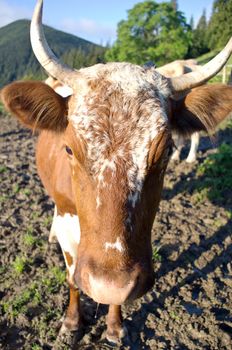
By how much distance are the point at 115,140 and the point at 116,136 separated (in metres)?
0.03

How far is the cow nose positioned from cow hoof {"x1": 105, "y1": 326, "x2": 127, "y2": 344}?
1453mm

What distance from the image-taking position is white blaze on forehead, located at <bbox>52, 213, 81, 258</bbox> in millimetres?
3268

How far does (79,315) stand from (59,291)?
0.52 m

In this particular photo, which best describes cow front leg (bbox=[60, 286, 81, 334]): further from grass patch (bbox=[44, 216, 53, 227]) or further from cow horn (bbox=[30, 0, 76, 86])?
cow horn (bbox=[30, 0, 76, 86])

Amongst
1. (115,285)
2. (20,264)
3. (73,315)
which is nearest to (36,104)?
(115,285)

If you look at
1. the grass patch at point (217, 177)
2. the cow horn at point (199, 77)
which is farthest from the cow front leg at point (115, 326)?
the grass patch at point (217, 177)

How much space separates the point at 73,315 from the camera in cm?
337

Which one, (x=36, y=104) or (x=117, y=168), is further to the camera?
(x=36, y=104)

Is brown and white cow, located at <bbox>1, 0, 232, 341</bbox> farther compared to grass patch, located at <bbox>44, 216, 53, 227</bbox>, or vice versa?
grass patch, located at <bbox>44, 216, 53, 227</bbox>

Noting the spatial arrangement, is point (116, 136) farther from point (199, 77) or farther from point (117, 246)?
point (199, 77)

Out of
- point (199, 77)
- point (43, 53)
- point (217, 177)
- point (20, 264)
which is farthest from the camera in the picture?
point (217, 177)

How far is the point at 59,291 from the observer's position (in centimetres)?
386

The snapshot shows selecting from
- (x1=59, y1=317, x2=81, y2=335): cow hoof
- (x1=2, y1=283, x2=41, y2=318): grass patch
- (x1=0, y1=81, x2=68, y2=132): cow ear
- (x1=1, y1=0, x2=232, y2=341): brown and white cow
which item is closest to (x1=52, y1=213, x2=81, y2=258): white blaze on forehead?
(x1=59, y1=317, x2=81, y2=335): cow hoof

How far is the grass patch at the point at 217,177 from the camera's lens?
19.3 feet
